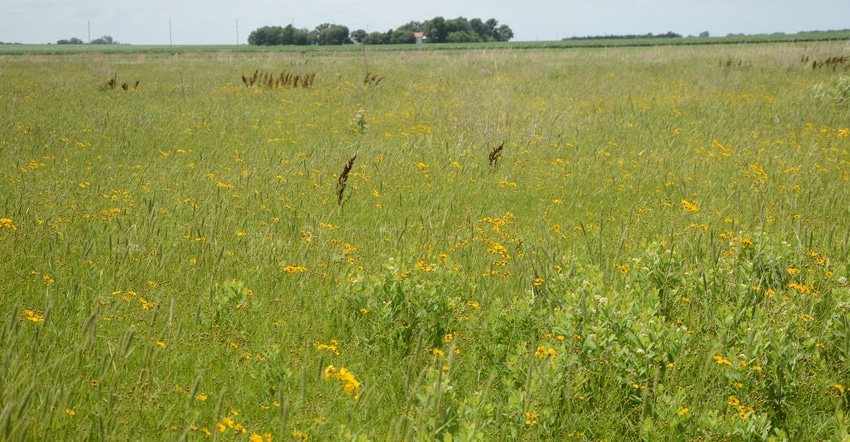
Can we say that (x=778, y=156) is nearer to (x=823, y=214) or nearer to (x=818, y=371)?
(x=823, y=214)

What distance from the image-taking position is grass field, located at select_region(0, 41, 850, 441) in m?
2.35

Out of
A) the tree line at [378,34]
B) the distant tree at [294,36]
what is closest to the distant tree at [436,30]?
the tree line at [378,34]

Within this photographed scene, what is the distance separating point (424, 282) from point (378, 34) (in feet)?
327

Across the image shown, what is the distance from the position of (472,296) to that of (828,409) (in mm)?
1822

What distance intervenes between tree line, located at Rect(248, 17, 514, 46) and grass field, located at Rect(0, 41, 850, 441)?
91.9 m

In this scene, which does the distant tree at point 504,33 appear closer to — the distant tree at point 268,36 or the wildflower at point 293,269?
the distant tree at point 268,36

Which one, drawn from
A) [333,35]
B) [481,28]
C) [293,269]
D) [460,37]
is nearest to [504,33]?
[481,28]

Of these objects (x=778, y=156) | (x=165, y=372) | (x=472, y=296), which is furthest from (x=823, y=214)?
(x=165, y=372)

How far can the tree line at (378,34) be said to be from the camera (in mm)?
97312

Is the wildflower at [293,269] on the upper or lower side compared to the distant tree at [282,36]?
lower

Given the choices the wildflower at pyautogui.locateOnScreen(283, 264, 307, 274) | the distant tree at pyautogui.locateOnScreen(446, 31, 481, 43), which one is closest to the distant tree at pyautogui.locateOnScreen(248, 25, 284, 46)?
the distant tree at pyautogui.locateOnScreen(446, 31, 481, 43)

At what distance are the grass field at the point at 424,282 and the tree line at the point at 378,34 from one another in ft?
302

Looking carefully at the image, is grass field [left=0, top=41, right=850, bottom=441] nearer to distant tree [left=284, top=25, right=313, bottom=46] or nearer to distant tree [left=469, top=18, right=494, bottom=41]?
distant tree [left=284, top=25, right=313, bottom=46]

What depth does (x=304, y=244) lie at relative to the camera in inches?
164
